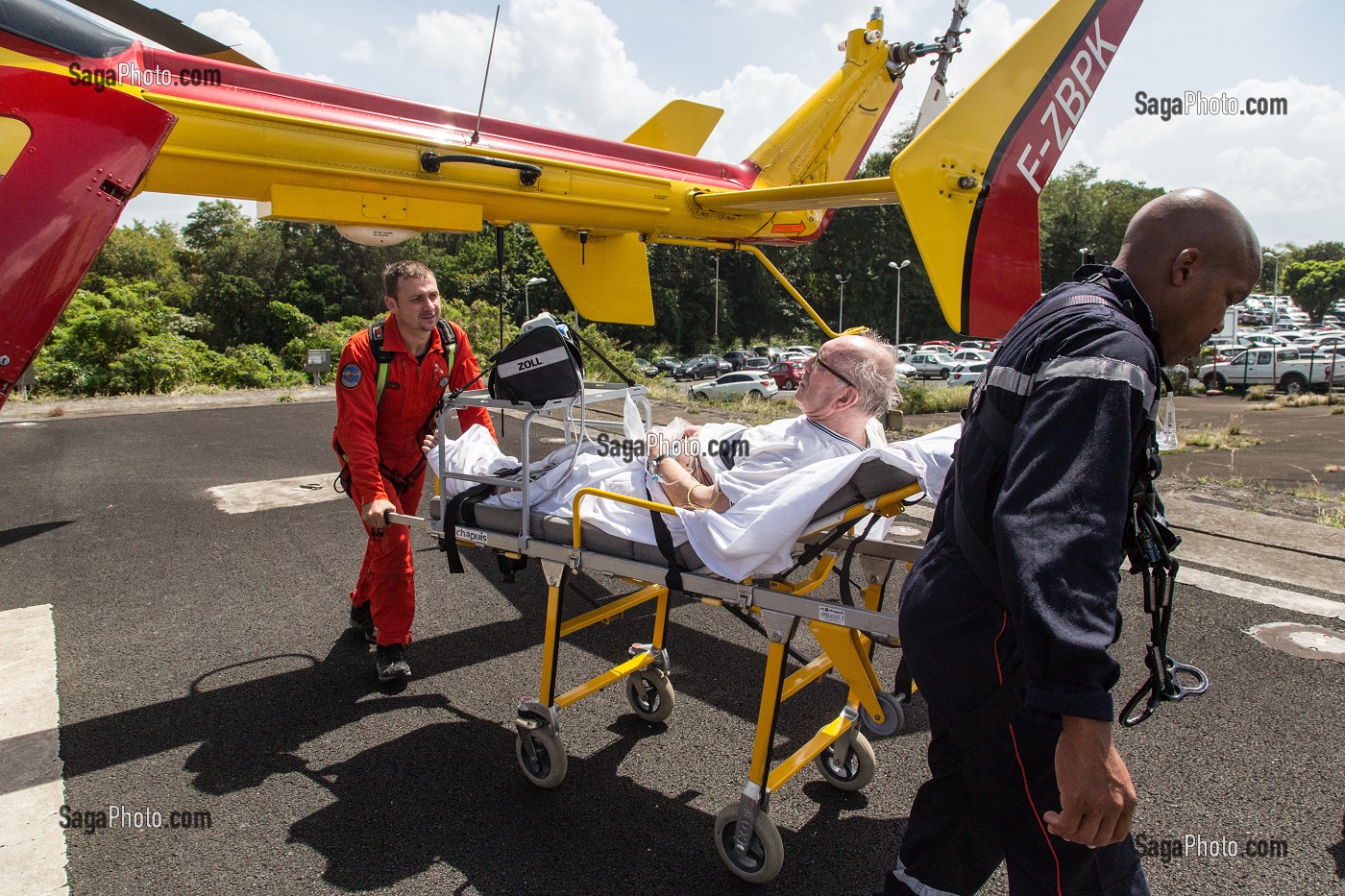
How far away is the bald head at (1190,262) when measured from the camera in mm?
1545

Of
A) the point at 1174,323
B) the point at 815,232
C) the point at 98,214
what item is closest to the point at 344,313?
the point at 815,232

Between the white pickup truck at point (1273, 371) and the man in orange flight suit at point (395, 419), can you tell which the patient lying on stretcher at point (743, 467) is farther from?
the white pickup truck at point (1273, 371)

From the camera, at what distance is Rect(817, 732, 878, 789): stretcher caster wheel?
10.2 ft

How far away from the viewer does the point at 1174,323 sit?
161 cm

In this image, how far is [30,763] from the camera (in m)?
3.35

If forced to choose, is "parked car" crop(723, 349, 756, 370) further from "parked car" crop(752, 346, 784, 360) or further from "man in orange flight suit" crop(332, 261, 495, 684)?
"man in orange flight suit" crop(332, 261, 495, 684)

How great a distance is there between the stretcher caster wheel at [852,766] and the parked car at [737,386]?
24.9 meters

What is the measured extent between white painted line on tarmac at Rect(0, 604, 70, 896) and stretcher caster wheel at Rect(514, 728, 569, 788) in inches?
59.7

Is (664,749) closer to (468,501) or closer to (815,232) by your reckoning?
(468,501)

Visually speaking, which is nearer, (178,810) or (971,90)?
(178,810)

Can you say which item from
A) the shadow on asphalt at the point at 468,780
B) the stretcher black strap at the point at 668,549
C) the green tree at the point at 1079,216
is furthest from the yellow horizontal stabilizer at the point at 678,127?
the green tree at the point at 1079,216

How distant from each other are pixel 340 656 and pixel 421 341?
5.86ft

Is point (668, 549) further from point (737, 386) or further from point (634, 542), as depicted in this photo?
point (737, 386)

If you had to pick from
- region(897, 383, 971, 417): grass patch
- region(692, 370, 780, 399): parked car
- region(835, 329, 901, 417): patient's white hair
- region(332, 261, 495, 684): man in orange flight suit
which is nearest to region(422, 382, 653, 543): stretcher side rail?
region(332, 261, 495, 684): man in orange flight suit
